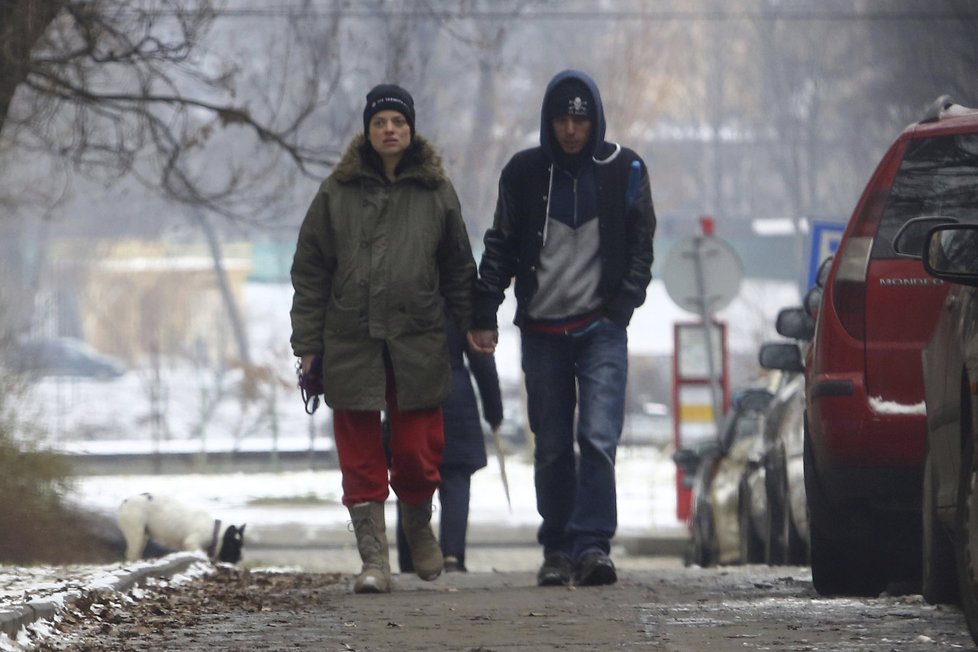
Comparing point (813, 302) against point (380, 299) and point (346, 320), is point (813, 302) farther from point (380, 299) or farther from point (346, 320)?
point (346, 320)

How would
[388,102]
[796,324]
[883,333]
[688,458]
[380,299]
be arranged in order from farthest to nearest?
[688,458] < [796,324] < [388,102] < [380,299] < [883,333]

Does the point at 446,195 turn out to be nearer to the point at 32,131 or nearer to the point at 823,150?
the point at 32,131

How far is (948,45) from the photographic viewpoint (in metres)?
25.5

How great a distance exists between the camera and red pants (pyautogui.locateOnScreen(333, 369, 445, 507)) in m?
7.66

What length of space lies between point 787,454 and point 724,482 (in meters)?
4.03

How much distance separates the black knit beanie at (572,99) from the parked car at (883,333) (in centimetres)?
123

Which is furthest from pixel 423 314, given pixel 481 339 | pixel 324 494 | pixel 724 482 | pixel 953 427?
pixel 324 494

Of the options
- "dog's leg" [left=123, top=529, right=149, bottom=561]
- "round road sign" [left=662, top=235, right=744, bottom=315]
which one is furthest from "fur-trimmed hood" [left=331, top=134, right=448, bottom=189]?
"round road sign" [left=662, top=235, right=744, bottom=315]

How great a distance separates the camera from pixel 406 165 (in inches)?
303

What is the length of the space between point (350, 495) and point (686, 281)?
1136 cm

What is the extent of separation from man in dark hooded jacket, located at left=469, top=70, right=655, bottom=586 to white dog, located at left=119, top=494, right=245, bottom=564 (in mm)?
6294

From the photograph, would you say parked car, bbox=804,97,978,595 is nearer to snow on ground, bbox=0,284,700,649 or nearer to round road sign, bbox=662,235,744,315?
snow on ground, bbox=0,284,700,649

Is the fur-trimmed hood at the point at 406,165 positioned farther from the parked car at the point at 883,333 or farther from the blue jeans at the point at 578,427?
the parked car at the point at 883,333

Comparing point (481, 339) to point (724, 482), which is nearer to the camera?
point (481, 339)
